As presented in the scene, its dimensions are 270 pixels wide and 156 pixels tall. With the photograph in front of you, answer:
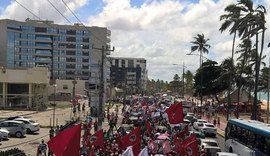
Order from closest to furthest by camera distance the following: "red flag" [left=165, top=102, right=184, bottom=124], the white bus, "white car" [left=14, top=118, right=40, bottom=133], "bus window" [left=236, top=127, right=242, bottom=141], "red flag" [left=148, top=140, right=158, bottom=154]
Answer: the white bus → "red flag" [left=148, top=140, right=158, bottom=154] → "bus window" [left=236, top=127, right=242, bottom=141] → "red flag" [left=165, top=102, right=184, bottom=124] → "white car" [left=14, top=118, right=40, bottom=133]

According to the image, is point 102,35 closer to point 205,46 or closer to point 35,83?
point 205,46

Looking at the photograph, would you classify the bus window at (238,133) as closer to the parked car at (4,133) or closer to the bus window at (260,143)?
the bus window at (260,143)

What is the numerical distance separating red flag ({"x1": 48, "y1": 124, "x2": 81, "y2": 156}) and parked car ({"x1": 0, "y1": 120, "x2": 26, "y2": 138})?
27.8 metres

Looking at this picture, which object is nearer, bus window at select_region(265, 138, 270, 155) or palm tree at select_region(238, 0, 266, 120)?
bus window at select_region(265, 138, 270, 155)

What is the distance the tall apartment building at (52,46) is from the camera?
153750mm

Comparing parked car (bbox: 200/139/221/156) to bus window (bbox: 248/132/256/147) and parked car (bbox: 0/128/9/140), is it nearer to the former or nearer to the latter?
bus window (bbox: 248/132/256/147)

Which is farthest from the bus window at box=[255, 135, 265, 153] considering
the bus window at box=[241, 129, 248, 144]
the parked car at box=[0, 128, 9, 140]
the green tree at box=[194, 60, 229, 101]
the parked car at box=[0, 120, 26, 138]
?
the green tree at box=[194, 60, 229, 101]

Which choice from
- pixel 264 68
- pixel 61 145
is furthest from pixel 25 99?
pixel 61 145

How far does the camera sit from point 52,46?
160m

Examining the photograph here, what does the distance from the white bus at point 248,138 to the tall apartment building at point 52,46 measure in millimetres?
121807

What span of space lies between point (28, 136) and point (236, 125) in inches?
769

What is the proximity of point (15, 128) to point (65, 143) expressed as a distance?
92.3 ft

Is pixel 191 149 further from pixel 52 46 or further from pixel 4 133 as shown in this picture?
pixel 52 46

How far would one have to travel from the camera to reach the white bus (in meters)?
23.1
